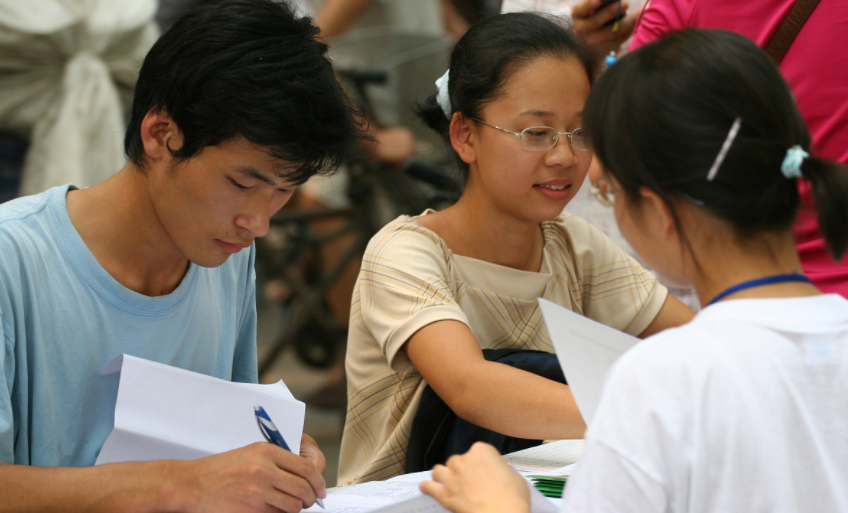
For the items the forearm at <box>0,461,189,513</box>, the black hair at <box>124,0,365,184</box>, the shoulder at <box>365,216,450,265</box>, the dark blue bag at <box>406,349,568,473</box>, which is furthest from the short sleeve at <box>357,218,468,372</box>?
the forearm at <box>0,461,189,513</box>

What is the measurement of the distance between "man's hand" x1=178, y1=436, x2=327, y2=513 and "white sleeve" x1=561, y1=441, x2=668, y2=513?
1.39 feet

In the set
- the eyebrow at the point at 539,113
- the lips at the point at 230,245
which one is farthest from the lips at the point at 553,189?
the lips at the point at 230,245

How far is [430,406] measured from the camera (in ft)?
5.22

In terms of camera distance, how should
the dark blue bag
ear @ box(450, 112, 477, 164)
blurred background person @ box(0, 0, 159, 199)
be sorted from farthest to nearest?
1. blurred background person @ box(0, 0, 159, 199)
2. ear @ box(450, 112, 477, 164)
3. the dark blue bag

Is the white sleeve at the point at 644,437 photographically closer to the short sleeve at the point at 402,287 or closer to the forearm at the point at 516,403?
the forearm at the point at 516,403

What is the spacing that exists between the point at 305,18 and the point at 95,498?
0.78m

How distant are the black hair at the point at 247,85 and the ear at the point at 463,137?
0.45 metres

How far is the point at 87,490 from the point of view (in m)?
1.12

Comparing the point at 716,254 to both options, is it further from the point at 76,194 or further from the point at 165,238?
the point at 76,194

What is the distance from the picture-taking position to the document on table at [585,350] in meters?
1.11

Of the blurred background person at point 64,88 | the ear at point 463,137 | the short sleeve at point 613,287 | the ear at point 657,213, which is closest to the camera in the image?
the ear at point 657,213

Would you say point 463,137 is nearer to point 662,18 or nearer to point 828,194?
point 662,18

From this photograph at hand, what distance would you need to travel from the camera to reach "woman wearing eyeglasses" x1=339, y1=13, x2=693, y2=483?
162cm

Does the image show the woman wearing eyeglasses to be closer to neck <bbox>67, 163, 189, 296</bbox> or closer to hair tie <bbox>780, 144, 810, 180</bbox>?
neck <bbox>67, 163, 189, 296</bbox>
